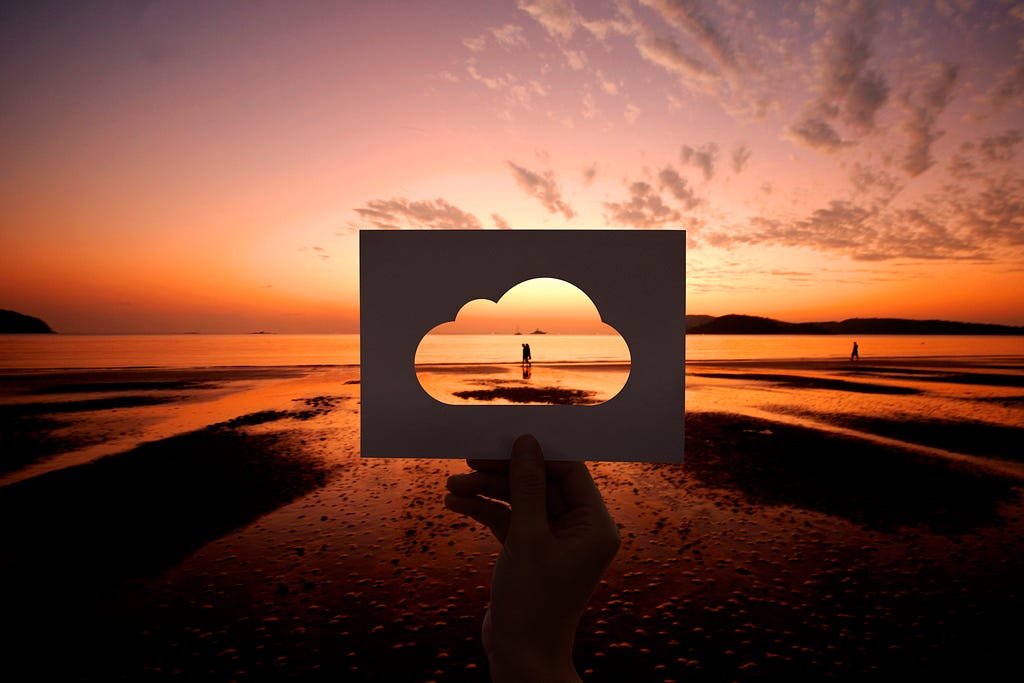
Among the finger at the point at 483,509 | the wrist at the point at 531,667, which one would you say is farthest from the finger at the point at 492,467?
the wrist at the point at 531,667

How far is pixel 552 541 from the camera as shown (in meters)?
2.01

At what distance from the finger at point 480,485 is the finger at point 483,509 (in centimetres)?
4

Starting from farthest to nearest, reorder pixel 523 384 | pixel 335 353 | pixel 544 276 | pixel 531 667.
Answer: pixel 335 353
pixel 523 384
pixel 544 276
pixel 531 667

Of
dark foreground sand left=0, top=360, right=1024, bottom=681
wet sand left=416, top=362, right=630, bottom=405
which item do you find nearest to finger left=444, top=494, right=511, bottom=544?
dark foreground sand left=0, top=360, right=1024, bottom=681

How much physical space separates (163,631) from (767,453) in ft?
41.3

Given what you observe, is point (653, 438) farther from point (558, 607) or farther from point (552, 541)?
point (558, 607)

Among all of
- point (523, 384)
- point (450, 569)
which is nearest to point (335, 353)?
point (523, 384)

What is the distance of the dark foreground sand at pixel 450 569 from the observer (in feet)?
15.5

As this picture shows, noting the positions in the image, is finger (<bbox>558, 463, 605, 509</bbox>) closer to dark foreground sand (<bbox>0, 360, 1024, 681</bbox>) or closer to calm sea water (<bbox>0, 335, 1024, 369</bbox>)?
dark foreground sand (<bbox>0, 360, 1024, 681</bbox>)

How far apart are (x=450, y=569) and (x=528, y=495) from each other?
5049mm

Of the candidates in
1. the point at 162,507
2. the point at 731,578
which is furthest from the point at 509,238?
the point at 162,507

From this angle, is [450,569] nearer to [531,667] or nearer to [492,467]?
[492,467]

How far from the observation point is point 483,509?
2.38m

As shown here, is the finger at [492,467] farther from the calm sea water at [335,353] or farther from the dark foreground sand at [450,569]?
the calm sea water at [335,353]
